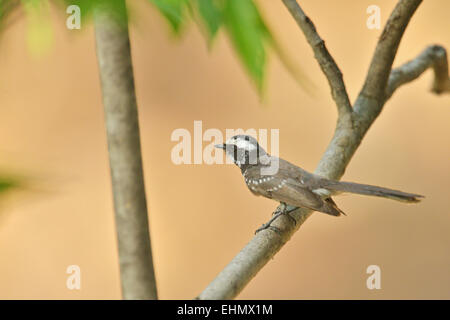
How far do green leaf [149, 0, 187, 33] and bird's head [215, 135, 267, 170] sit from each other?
1.11m

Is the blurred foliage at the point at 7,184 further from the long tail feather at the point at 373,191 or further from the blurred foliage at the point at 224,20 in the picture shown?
the long tail feather at the point at 373,191

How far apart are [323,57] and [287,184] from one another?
373mm

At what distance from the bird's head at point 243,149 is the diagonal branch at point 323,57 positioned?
260 mm

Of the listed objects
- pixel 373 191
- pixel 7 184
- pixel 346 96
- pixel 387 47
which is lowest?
pixel 7 184

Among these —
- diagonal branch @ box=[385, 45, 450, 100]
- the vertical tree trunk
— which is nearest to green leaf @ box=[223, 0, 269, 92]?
the vertical tree trunk

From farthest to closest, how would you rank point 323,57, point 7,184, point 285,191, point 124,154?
point 323,57
point 285,191
point 124,154
point 7,184

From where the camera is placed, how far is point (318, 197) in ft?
4.59

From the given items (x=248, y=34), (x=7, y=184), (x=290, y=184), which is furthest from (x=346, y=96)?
(x=7, y=184)

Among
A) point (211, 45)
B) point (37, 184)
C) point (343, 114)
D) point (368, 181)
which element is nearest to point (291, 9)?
point (343, 114)

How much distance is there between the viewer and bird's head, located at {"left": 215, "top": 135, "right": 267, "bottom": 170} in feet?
5.34

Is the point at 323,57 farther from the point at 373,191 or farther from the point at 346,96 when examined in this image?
the point at 373,191

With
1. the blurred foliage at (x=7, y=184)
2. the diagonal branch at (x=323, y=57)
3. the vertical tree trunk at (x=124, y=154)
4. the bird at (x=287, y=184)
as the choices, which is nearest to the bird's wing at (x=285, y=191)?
the bird at (x=287, y=184)

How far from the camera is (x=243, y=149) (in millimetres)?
1648
